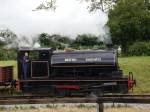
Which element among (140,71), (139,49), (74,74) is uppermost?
(139,49)

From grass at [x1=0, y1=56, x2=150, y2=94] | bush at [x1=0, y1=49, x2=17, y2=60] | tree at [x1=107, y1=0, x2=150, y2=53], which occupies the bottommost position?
grass at [x1=0, y1=56, x2=150, y2=94]

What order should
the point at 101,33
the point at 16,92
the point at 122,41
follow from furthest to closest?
the point at 122,41, the point at 101,33, the point at 16,92

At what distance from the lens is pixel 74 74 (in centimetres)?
2092

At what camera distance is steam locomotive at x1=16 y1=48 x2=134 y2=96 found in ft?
67.1

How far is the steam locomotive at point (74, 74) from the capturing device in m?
20.5

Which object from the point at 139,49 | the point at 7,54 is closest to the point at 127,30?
the point at 139,49

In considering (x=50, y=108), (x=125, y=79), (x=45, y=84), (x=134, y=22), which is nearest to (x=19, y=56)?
(x=45, y=84)

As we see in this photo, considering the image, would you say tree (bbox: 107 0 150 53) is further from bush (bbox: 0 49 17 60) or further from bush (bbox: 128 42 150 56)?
bush (bbox: 0 49 17 60)

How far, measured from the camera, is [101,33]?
26844 mm

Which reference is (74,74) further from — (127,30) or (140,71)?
(127,30)

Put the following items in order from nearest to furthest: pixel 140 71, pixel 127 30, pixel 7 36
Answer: pixel 140 71 < pixel 7 36 < pixel 127 30

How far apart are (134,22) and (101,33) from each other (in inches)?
585

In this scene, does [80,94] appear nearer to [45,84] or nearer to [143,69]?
[45,84]

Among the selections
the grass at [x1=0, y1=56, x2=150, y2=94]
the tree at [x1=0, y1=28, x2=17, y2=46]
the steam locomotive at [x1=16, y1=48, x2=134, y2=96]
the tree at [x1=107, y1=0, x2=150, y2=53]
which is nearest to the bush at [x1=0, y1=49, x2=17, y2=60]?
the tree at [x1=0, y1=28, x2=17, y2=46]
